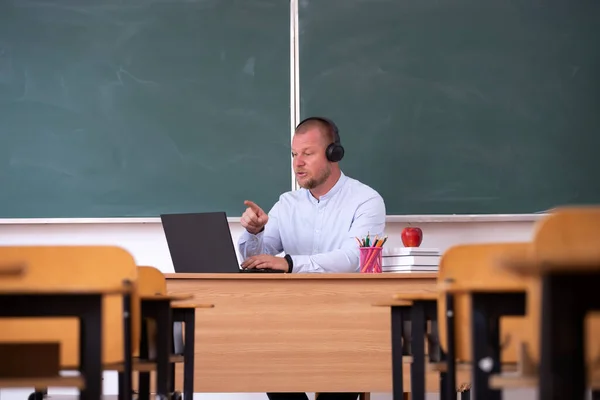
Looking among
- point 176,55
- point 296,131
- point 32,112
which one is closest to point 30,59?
point 32,112

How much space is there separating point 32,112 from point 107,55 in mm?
467

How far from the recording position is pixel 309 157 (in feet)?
13.0

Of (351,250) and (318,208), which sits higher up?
(318,208)

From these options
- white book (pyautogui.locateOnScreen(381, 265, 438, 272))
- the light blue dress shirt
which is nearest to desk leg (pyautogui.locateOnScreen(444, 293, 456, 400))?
white book (pyautogui.locateOnScreen(381, 265, 438, 272))

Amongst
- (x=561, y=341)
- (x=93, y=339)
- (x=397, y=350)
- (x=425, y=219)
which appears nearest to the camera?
(x=561, y=341)

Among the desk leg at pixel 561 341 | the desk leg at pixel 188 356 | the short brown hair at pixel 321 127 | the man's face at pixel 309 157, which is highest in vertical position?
the short brown hair at pixel 321 127

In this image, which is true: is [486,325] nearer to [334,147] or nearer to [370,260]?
[370,260]

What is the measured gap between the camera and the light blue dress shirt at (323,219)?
12.8ft

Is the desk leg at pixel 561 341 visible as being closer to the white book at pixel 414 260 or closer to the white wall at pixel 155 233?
the white book at pixel 414 260

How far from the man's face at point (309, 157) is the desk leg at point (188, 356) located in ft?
4.39

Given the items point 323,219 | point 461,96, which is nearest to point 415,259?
point 323,219

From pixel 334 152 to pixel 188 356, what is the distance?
1.51 m

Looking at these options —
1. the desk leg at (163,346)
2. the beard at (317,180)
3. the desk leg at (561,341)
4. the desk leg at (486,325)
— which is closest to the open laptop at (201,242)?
the beard at (317,180)

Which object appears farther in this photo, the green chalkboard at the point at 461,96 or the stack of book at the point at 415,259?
the green chalkboard at the point at 461,96
